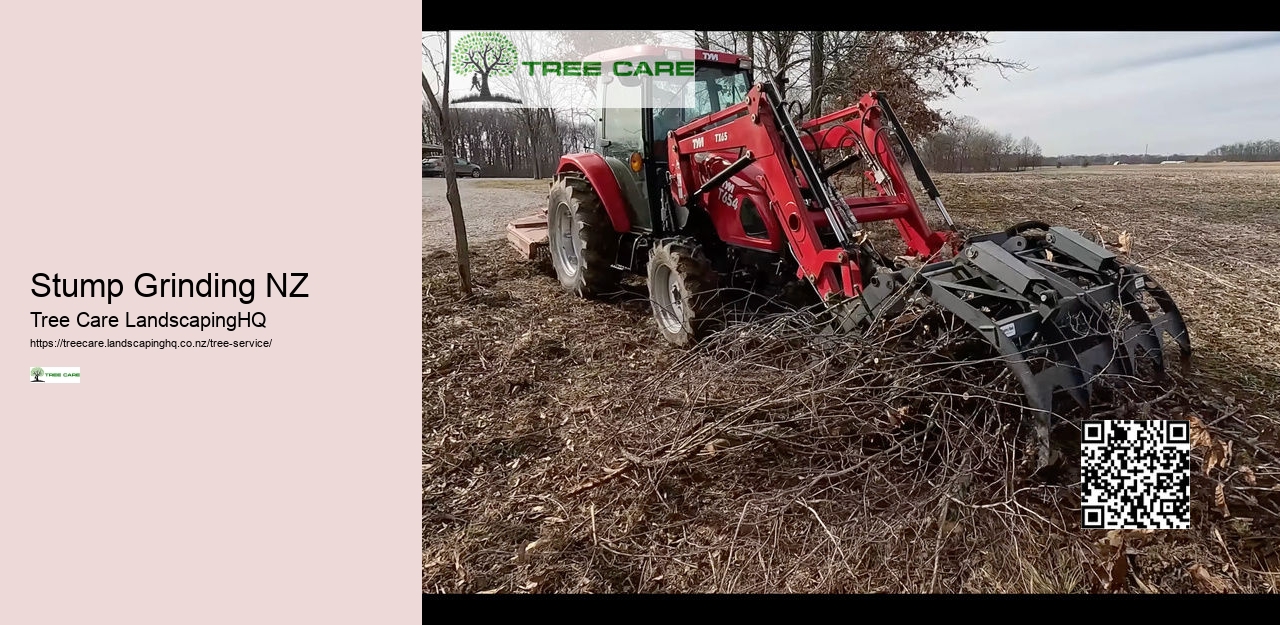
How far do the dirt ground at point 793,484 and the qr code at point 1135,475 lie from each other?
58 mm

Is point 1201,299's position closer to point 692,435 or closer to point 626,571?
point 692,435

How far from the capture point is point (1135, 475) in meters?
2.61

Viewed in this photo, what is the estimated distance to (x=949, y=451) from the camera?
9.05 ft

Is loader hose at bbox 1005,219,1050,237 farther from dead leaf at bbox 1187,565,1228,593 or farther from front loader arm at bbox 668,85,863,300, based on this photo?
dead leaf at bbox 1187,565,1228,593

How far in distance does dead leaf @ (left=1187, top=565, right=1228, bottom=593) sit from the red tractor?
0.66 metres

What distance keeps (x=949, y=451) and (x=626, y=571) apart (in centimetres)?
144

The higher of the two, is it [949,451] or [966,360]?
[966,360]

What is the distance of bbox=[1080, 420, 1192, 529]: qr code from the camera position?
2512mm

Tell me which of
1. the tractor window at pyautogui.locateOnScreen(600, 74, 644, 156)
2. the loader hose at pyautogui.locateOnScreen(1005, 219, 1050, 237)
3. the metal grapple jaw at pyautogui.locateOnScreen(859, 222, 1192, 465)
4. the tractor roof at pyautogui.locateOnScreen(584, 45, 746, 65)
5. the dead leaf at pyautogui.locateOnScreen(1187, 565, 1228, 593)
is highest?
the tractor roof at pyautogui.locateOnScreen(584, 45, 746, 65)

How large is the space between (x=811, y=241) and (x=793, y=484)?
1428 mm

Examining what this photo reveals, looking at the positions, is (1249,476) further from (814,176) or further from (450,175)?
(450,175)

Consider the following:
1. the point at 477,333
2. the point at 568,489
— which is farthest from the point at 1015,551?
the point at 477,333

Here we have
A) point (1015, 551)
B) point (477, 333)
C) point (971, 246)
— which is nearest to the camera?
point (1015, 551)

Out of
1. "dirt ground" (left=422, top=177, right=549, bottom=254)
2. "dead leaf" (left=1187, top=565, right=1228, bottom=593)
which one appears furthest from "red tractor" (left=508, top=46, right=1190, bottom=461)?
"dirt ground" (left=422, top=177, right=549, bottom=254)
